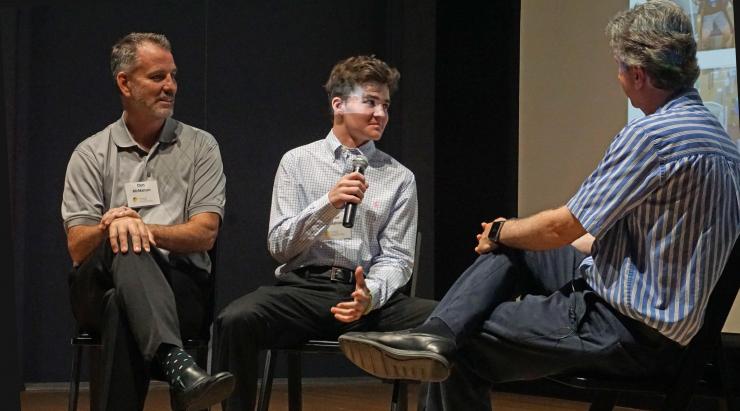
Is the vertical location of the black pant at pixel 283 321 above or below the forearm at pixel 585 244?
below

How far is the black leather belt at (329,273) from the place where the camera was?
110 inches

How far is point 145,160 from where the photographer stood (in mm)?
2920

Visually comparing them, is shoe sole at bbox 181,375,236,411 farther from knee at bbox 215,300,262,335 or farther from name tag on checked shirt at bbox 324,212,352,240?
name tag on checked shirt at bbox 324,212,352,240

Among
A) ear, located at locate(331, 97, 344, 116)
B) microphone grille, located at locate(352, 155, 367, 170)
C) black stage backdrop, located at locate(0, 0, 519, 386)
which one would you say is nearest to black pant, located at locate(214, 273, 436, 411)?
microphone grille, located at locate(352, 155, 367, 170)

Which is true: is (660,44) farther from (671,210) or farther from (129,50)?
(129,50)

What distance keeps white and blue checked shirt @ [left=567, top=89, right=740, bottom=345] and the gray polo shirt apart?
141cm

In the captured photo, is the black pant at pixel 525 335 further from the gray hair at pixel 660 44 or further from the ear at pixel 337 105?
the ear at pixel 337 105

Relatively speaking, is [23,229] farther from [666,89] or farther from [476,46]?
[666,89]

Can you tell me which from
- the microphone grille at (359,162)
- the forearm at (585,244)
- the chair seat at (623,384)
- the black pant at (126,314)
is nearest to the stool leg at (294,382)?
the black pant at (126,314)

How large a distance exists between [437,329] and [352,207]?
0.64 metres

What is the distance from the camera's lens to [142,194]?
288 cm

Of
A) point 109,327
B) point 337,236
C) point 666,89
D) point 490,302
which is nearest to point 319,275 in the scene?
point 337,236

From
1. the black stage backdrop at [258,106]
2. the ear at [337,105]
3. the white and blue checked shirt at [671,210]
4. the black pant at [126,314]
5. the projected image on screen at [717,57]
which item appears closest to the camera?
the white and blue checked shirt at [671,210]

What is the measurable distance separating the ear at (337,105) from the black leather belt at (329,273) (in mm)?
566
